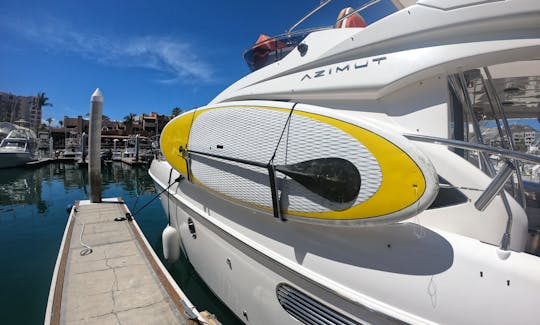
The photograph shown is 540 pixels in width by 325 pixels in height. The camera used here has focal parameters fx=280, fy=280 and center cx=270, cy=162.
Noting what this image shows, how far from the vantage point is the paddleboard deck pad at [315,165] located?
6.12ft

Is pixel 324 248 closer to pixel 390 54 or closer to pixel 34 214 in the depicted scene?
pixel 390 54

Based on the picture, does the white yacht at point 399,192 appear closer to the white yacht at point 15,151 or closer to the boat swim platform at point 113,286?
the boat swim platform at point 113,286

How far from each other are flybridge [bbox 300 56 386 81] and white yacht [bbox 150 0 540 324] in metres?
0.01

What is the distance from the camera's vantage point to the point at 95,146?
9.29 meters

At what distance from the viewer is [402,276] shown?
185 cm

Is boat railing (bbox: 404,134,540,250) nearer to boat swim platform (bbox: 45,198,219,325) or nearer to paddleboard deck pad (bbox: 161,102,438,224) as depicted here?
paddleboard deck pad (bbox: 161,102,438,224)

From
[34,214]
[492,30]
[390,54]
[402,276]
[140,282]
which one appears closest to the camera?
[402,276]

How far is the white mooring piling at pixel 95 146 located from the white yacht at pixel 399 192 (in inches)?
284

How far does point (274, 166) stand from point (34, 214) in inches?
428

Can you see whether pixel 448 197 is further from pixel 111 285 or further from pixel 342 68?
pixel 111 285

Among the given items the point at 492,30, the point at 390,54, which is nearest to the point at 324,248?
the point at 390,54

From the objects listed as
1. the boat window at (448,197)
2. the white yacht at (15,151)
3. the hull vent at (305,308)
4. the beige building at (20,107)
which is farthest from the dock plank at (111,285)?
the beige building at (20,107)

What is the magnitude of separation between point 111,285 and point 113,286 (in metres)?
0.05

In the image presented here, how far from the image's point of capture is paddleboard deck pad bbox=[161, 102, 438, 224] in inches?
73.5
